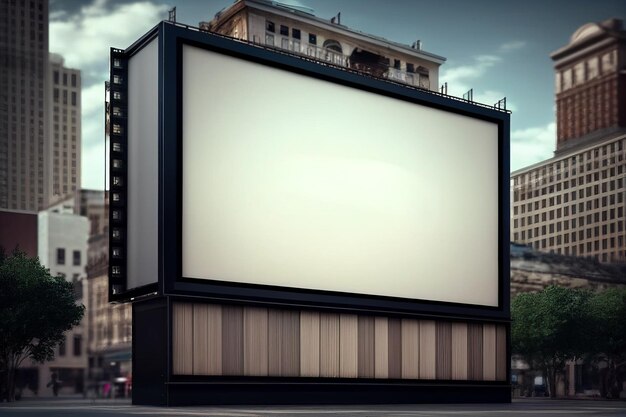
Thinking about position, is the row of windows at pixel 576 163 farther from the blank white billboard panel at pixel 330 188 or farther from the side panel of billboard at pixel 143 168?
the side panel of billboard at pixel 143 168

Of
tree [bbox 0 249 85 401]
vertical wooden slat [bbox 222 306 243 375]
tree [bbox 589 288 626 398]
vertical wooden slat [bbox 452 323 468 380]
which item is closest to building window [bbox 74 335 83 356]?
tree [bbox 0 249 85 401]

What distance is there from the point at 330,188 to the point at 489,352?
15297mm

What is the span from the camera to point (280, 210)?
49.7 metres

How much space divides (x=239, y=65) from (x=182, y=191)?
288 inches

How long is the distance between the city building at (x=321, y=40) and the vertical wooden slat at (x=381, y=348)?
80.3m

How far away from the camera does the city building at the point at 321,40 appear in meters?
135

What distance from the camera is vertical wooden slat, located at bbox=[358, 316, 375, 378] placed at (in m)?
52.2

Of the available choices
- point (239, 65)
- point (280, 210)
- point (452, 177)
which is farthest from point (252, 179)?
point (452, 177)

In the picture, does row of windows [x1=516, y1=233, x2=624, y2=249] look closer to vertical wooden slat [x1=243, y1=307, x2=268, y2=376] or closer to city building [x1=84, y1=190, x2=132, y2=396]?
city building [x1=84, y1=190, x2=132, y2=396]

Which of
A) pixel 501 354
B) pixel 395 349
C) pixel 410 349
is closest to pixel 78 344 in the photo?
pixel 501 354

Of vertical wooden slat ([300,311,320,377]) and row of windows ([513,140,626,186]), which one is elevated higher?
row of windows ([513,140,626,186])

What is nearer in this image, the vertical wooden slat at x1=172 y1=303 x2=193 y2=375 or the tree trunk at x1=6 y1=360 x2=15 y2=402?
the vertical wooden slat at x1=172 y1=303 x2=193 y2=375

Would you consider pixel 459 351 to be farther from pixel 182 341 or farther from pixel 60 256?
pixel 60 256

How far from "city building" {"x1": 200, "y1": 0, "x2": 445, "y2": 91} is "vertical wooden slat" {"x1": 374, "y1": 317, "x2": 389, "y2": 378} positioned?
8031 cm
